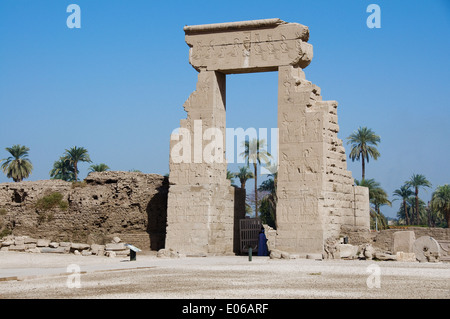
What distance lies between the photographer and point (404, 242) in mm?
18594

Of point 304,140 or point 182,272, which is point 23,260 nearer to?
point 182,272

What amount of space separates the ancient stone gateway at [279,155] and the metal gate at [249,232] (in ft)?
1.71

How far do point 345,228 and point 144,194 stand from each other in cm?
697

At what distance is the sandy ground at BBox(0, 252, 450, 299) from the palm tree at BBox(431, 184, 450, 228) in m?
33.0

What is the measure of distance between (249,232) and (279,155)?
11.4 ft

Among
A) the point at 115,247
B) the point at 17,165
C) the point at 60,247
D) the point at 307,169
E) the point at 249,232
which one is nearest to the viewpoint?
the point at 307,169

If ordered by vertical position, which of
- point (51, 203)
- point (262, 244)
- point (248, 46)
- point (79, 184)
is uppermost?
point (248, 46)

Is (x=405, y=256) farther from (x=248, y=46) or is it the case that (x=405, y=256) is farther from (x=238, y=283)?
(x=248, y=46)

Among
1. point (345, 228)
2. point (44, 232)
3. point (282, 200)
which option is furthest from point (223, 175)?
point (44, 232)

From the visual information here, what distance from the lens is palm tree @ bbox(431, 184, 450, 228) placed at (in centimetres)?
4725

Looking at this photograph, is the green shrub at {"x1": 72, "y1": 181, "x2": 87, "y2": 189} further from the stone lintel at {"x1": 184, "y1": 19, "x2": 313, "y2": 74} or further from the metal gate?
the stone lintel at {"x1": 184, "y1": 19, "x2": 313, "y2": 74}

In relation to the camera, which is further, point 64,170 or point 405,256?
point 64,170

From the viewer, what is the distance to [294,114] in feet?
69.0

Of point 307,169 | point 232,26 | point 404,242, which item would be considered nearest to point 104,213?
point 307,169
